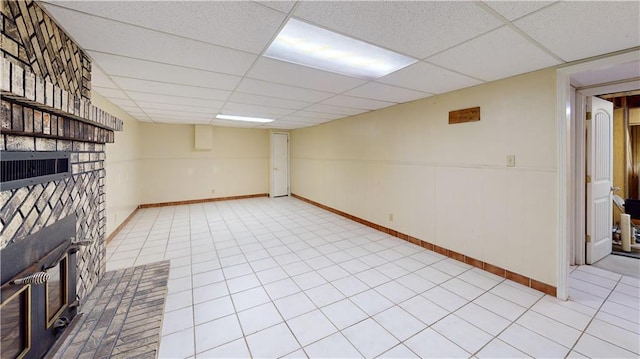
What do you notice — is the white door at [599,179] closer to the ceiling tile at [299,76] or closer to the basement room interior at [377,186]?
the basement room interior at [377,186]

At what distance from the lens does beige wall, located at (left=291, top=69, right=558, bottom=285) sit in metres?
2.54

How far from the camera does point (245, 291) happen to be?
8.54ft

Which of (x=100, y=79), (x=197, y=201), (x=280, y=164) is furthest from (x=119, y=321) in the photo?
(x=280, y=164)

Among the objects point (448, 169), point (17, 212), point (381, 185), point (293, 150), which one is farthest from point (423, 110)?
point (293, 150)

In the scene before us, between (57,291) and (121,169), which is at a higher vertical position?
(121,169)

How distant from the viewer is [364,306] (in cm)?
233

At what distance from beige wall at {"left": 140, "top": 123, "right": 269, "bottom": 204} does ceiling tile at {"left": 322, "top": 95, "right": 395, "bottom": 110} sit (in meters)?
4.70

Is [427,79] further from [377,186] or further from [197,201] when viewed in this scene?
[197,201]

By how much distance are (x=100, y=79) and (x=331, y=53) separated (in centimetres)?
268

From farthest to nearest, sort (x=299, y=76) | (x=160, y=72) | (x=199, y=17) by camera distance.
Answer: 1. (x=299, y=76)
2. (x=160, y=72)
3. (x=199, y=17)

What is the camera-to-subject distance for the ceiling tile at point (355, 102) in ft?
12.0

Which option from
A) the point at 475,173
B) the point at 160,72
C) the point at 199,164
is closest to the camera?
the point at 160,72

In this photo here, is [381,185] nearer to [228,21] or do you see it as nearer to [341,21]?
[341,21]

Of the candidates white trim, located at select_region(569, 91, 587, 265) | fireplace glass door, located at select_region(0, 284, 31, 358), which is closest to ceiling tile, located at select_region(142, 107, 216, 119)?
fireplace glass door, located at select_region(0, 284, 31, 358)
